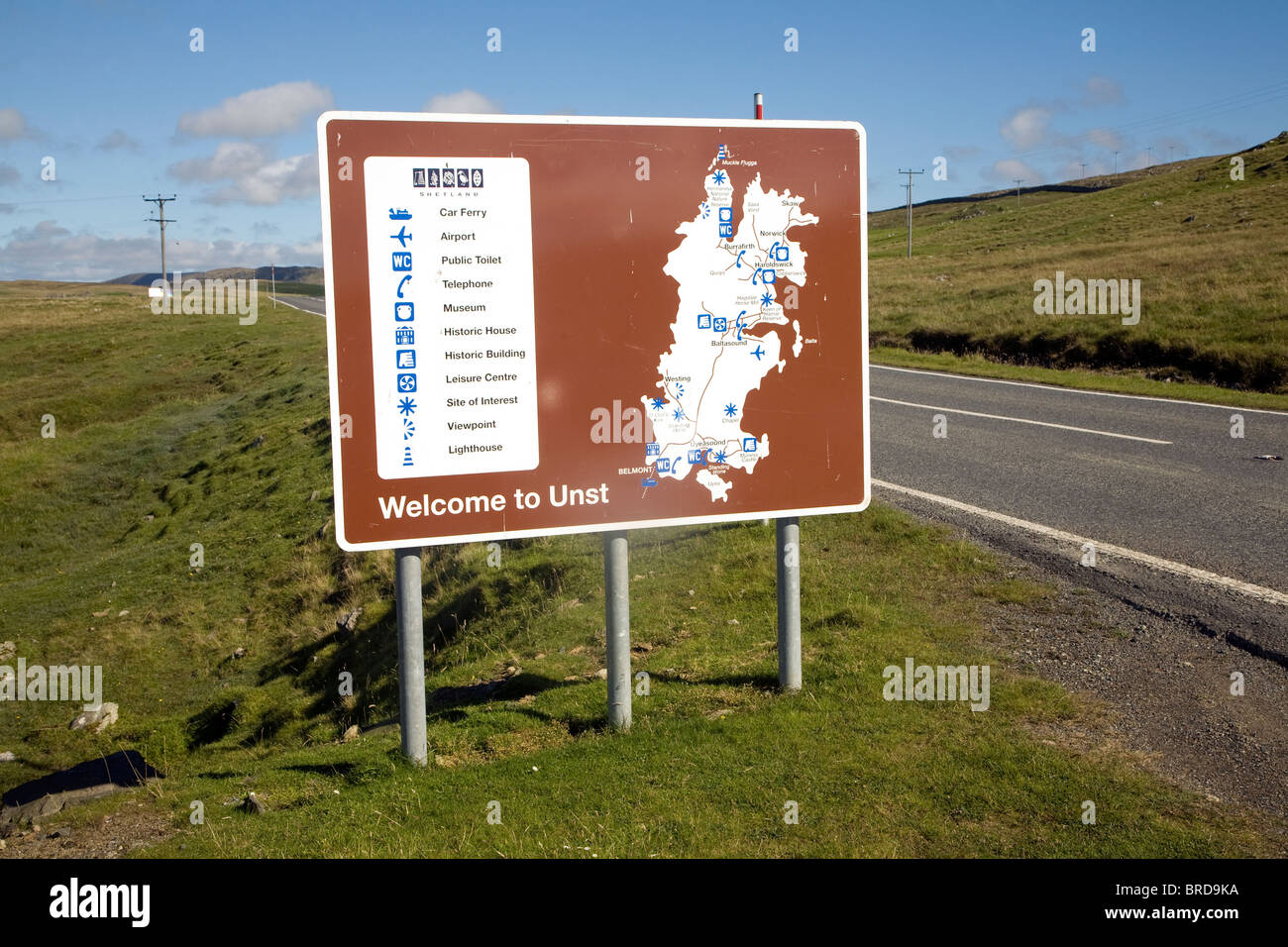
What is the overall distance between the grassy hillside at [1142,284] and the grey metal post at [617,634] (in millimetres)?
17952

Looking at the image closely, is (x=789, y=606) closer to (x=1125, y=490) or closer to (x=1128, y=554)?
(x=1128, y=554)

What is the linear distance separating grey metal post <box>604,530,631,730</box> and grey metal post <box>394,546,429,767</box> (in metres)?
1.08

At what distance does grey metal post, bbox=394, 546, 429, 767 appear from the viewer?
216 inches

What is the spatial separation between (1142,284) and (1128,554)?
2797 cm

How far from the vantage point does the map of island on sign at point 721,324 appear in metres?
5.70

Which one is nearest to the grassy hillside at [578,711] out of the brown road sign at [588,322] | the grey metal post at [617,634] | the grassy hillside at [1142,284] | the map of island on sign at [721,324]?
the grey metal post at [617,634]

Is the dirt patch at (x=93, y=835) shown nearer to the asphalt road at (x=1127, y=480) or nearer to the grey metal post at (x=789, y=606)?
the grey metal post at (x=789, y=606)

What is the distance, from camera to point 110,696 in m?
11.7

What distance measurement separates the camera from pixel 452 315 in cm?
537
